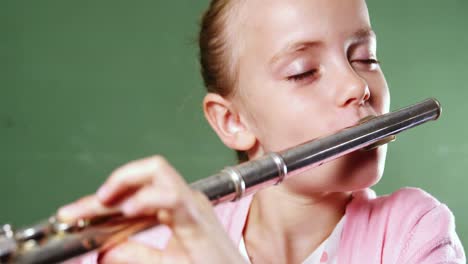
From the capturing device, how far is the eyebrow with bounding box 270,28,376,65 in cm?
67

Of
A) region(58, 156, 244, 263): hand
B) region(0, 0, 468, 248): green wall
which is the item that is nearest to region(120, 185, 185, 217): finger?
region(58, 156, 244, 263): hand

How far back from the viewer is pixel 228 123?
824mm

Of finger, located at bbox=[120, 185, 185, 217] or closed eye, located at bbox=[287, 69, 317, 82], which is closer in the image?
finger, located at bbox=[120, 185, 185, 217]

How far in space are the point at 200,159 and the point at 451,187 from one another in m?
0.80

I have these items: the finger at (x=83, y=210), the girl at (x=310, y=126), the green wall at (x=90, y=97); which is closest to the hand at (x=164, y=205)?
the finger at (x=83, y=210)

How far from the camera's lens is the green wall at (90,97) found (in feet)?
4.15

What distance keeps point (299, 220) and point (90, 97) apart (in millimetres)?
714

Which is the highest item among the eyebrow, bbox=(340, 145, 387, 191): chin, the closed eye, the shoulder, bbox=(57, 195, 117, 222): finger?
the eyebrow

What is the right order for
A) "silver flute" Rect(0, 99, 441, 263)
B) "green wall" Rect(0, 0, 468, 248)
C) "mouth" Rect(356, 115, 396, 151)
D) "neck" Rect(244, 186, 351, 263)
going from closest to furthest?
1. "silver flute" Rect(0, 99, 441, 263)
2. "mouth" Rect(356, 115, 396, 151)
3. "neck" Rect(244, 186, 351, 263)
4. "green wall" Rect(0, 0, 468, 248)

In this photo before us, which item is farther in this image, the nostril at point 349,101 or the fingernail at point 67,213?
the nostril at point 349,101

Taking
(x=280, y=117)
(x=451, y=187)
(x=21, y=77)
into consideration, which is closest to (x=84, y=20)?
(x=21, y=77)

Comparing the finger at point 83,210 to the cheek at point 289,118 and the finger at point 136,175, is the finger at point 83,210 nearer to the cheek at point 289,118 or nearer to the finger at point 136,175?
the finger at point 136,175

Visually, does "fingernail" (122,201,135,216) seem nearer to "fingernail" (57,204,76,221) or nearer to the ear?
"fingernail" (57,204,76,221)

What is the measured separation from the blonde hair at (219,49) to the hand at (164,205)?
424 millimetres
